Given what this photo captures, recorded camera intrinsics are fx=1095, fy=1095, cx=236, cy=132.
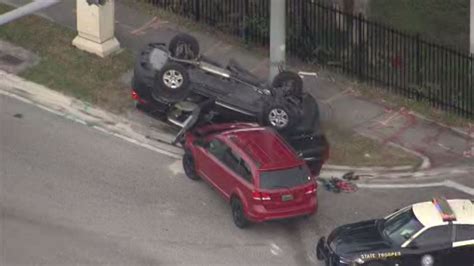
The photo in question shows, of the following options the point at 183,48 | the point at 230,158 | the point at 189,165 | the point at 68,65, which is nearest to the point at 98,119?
the point at 183,48

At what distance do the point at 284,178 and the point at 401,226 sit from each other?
88.8 inches

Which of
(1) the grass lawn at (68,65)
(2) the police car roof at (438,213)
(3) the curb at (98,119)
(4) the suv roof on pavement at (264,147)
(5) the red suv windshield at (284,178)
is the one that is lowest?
(3) the curb at (98,119)

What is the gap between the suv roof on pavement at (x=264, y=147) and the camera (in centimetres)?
1841

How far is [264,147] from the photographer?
1894 centimetres

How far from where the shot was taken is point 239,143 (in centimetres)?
1903

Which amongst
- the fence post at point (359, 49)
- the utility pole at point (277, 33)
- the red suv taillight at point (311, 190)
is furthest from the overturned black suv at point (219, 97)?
the fence post at point (359, 49)

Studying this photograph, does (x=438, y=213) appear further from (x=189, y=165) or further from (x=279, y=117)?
(x=189, y=165)

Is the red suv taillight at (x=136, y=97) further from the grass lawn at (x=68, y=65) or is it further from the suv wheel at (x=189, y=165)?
the suv wheel at (x=189, y=165)

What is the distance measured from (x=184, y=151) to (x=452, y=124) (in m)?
5.99

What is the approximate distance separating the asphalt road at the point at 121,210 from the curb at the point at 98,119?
325 mm

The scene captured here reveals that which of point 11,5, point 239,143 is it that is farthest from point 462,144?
point 11,5

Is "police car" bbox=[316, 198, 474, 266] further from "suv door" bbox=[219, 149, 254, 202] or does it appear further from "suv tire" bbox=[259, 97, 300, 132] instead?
"suv tire" bbox=[259, 97, 300, 132]

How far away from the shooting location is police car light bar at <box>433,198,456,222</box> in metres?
16.7

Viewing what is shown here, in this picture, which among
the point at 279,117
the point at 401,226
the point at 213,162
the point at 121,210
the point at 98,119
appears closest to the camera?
the point at 401,226
